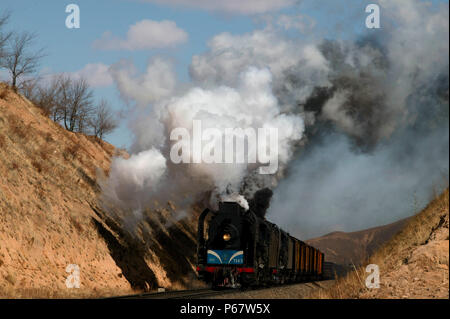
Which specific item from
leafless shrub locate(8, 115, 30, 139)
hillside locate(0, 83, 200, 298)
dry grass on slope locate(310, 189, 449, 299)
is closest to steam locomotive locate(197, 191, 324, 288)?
hillside locate(0, 83, 200, 298)

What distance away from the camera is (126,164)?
36.6 meters

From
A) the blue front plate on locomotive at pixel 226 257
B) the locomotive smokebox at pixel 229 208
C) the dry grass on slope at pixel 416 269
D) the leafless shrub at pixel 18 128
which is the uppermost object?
the leafless shrub at pixel 18 128

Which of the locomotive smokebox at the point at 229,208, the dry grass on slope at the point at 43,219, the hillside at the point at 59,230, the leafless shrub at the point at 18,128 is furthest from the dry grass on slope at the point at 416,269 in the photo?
the leafless shrub at the point at 18,128

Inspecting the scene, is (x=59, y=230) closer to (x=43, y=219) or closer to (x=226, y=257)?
(x=43, y=219)

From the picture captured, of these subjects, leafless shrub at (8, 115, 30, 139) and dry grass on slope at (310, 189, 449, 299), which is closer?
dry grass on slope at (310, 189, 449, 299)

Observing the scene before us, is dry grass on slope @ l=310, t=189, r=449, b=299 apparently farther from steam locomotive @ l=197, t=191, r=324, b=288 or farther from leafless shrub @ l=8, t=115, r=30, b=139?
leafless shrub @ l=8, t=115, r=30, b=139

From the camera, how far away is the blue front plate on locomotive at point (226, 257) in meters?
26.5

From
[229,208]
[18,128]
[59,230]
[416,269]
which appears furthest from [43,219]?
[416,269]

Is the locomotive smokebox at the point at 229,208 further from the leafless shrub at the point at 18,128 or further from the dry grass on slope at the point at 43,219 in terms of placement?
the leafless shrub at the point at 18,128

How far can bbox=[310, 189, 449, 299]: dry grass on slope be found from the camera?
12.5 m

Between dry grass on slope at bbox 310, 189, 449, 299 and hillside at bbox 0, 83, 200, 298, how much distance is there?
1226cm

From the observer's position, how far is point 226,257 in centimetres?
2655

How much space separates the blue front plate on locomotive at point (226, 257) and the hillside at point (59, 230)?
4.96 metres
